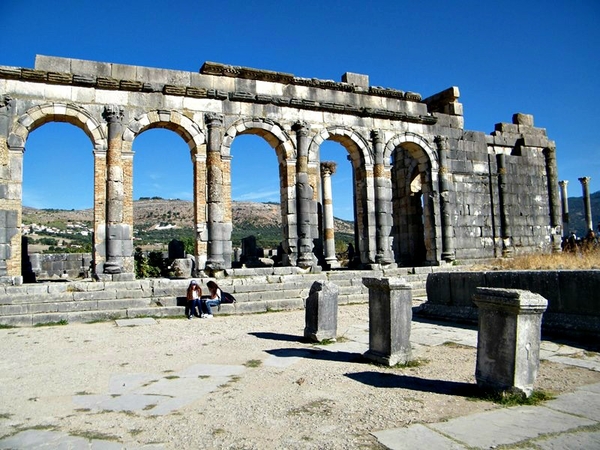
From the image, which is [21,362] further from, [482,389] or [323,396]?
[482,389]

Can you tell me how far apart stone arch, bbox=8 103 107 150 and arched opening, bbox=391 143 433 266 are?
1146 centimetres

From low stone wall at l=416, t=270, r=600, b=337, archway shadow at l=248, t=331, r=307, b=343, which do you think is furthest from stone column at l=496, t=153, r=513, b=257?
archway shadow at l=248, t=331, r=307, b=343

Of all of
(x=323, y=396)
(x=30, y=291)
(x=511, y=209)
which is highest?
(x=511, y=209)

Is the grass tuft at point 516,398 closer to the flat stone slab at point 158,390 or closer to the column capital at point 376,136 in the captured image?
the flat stone slab at point 158,390

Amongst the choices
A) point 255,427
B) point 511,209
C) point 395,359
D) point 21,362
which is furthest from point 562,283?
point 511,209

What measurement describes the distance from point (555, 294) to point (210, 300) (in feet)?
24.3

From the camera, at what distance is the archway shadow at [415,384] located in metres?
4.65

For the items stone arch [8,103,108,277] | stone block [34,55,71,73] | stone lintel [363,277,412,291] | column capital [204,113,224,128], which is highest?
stone block [34,55,71,73]

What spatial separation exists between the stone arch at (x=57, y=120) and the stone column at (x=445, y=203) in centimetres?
1149

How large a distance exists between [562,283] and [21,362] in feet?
26.3

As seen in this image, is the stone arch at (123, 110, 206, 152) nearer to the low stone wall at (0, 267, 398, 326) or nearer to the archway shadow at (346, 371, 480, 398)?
the low stone wall at (0, 267, 398, 326)

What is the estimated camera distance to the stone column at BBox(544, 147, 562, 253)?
1881 centimetres

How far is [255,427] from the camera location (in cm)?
377

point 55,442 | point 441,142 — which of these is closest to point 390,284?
point 55,442
